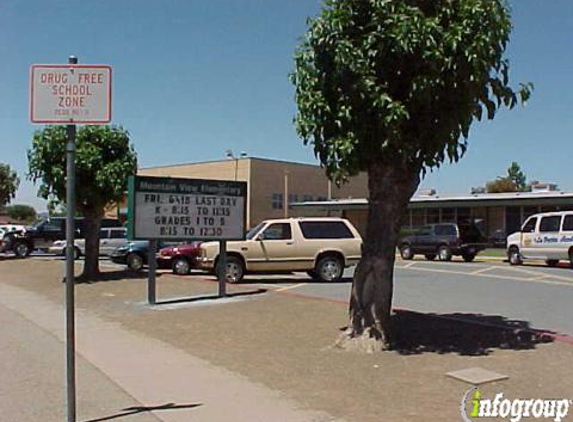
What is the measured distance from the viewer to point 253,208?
198 feet

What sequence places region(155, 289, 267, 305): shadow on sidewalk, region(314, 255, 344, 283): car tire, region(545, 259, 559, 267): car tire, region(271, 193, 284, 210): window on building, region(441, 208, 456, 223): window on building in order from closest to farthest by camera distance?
region(155, 289, 267, 305): shadow on sidewalk, region(314, 255, 344, 283): car tire, region(545, 259, 559, 267): car tire, region(441, 208, 456, 223): window on building, region(271, 193, 284, 210): window on building

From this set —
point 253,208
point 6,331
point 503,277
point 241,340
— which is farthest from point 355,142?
point 253,208

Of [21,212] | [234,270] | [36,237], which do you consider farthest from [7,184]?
[21,212]

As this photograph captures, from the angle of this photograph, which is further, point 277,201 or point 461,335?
point 277,201

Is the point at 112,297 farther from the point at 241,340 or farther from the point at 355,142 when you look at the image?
the point at 355,142

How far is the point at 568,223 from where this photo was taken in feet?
88.8

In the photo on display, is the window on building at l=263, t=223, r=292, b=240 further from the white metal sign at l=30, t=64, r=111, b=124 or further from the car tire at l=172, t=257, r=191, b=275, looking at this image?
the white metal sign at l=30, t=64, r=111, b=124

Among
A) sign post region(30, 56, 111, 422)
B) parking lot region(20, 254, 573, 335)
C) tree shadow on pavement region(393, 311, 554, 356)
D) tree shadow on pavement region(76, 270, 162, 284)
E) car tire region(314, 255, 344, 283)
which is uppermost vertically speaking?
sign post region(30, 56, 111, 422)

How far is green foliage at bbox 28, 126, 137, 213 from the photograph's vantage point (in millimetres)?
21641

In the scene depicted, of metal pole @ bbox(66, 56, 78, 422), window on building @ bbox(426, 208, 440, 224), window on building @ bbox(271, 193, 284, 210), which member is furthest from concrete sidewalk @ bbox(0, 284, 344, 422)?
window on building @ bbox(271, 193, 284, 210)

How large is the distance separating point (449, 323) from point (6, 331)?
747 cm

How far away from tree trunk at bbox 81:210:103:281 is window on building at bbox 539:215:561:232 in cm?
1702

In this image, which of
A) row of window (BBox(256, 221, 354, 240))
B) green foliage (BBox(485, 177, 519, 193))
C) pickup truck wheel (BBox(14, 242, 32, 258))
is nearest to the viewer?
row of window (BBox(256, 221, 354, 240))

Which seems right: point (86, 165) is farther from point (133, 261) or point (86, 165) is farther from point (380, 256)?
point (380, 256)
